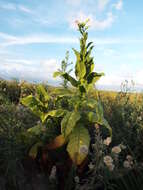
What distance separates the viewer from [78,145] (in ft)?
8.33

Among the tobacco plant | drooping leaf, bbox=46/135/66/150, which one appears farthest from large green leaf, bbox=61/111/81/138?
drooping leaf, bbox=46/135/66/150

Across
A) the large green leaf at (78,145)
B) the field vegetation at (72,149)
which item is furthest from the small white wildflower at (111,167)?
the large green leaf at (78,145)

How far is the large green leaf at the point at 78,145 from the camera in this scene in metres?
2.47

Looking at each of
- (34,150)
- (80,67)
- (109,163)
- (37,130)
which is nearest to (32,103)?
(37,130)

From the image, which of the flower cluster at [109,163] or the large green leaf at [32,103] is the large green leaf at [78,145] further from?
the large green leaf at [32,103]

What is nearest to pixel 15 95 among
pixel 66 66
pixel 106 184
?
pixel 66 66

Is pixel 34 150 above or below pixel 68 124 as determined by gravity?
below

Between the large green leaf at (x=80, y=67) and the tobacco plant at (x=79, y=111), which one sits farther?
the large green leaf at (x=80, y=67)

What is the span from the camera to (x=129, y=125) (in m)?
3.28

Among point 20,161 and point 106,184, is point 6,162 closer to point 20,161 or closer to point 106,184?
point 20,161

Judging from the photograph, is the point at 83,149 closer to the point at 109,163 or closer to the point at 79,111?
the point at 109,163

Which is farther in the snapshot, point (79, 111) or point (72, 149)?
point (79, 111)

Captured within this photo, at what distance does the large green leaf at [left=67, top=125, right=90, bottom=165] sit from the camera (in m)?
2.47

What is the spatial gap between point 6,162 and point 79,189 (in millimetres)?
848
